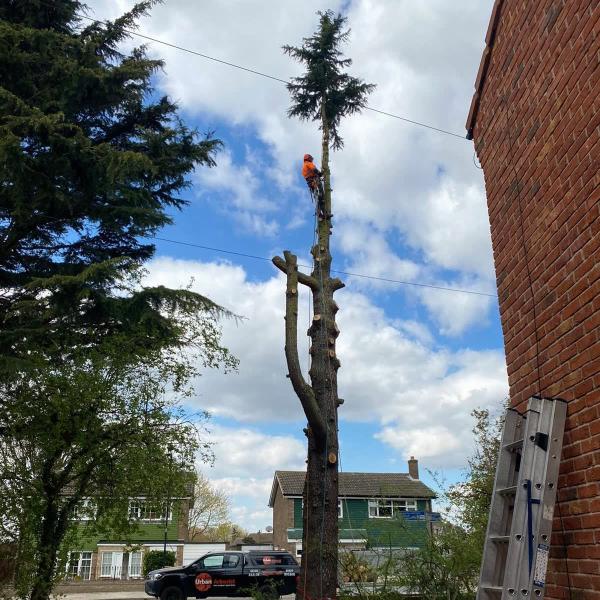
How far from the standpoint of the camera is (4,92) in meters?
9.93

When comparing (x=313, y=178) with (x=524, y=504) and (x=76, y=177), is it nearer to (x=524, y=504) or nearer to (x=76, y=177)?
(x=76, y=177)

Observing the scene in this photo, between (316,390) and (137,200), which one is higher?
(137,200)

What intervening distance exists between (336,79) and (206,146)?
3204 mm

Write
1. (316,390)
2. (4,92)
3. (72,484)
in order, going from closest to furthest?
(316,390)
(4,92)
(72,484)

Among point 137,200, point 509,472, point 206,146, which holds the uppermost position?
point 206,146

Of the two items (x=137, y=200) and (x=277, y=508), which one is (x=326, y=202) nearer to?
(x=137, y=200)

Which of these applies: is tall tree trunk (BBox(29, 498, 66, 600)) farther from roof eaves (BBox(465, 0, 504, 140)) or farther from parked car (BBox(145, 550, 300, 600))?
roof eaves (BBox(465, 0, 504, 140))

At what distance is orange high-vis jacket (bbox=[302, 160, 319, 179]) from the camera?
9711 millimetres

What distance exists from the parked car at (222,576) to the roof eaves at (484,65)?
585 inches

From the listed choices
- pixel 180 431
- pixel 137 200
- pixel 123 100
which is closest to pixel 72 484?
pixel 180 431

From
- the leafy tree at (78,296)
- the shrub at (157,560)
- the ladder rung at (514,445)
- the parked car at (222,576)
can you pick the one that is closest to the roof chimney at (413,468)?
the shrub at (157,560)

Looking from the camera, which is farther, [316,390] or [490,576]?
[316,390]

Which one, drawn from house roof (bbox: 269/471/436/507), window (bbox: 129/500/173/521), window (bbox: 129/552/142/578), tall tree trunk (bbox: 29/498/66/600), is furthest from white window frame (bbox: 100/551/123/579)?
tall tree trunk (bbox: 29/498/66/600)

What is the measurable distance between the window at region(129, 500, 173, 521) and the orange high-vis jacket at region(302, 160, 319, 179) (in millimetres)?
6411
